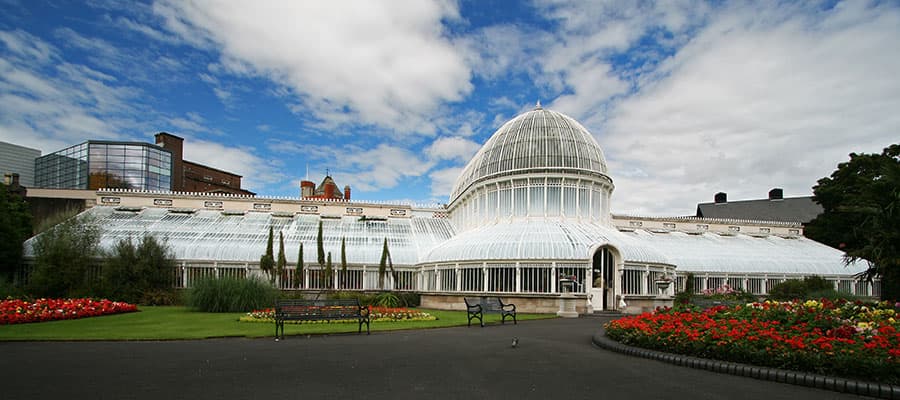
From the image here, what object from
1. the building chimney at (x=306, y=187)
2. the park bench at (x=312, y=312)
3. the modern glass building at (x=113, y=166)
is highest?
the modern glass building at (x=113, y=166)

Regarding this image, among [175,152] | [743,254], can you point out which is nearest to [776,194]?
[743,254]

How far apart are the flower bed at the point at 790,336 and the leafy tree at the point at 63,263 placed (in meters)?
27.9

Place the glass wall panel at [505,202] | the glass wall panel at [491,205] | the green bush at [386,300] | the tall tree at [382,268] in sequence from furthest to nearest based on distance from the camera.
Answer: the glass wall panel at [491,205], the glass wall panel at [505,202], the tall tree at [382,268], the green bush at [386,300]

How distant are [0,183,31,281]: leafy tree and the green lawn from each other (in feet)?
46.2

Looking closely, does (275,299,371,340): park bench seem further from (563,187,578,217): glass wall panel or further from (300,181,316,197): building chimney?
(300,181,316,197): building chimney

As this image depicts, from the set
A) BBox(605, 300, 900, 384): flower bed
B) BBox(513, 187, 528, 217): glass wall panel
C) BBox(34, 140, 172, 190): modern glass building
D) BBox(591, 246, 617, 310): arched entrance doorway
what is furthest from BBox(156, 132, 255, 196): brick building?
BBox(605, 300, 900, 384): flower bed

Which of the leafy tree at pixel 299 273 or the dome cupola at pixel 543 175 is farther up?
the dome cupola at pixel 543 175

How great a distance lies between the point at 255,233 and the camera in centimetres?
3666

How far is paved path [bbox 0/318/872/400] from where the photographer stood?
854cm

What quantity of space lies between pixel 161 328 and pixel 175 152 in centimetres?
6210

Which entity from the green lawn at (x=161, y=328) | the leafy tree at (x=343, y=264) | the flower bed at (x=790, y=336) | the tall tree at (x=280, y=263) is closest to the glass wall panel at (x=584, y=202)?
the green lawn at (x=161, y=328)

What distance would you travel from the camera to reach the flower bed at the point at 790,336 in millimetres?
9156

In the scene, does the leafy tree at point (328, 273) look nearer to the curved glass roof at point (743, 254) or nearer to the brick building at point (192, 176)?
the curved glass roof at point (743, 254)

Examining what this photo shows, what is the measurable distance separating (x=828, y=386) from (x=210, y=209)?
132 ft
